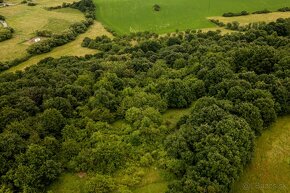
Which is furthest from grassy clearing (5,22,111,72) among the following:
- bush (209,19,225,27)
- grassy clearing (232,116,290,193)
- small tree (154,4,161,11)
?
grassy clearing (232,116,290,193)

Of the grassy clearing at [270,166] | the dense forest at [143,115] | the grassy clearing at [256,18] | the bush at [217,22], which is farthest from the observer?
the grassy clearing at [256,18]

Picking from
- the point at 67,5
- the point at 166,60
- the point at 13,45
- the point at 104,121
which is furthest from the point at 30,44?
the point at 104,121

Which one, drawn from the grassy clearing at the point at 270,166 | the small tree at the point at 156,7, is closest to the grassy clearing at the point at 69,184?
the grassy clearing at the point at 270,166

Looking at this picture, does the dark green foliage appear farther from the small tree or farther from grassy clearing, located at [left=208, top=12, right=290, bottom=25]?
grassy clearing, located at [left=208, top=12, right=290, bottom=25]

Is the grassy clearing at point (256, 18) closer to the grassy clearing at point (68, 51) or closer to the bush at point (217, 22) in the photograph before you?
the bush at point (217, 22)

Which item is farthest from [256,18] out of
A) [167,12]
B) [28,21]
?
[28,21]

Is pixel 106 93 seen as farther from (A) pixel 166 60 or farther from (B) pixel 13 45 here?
(B) pixel 13 45
